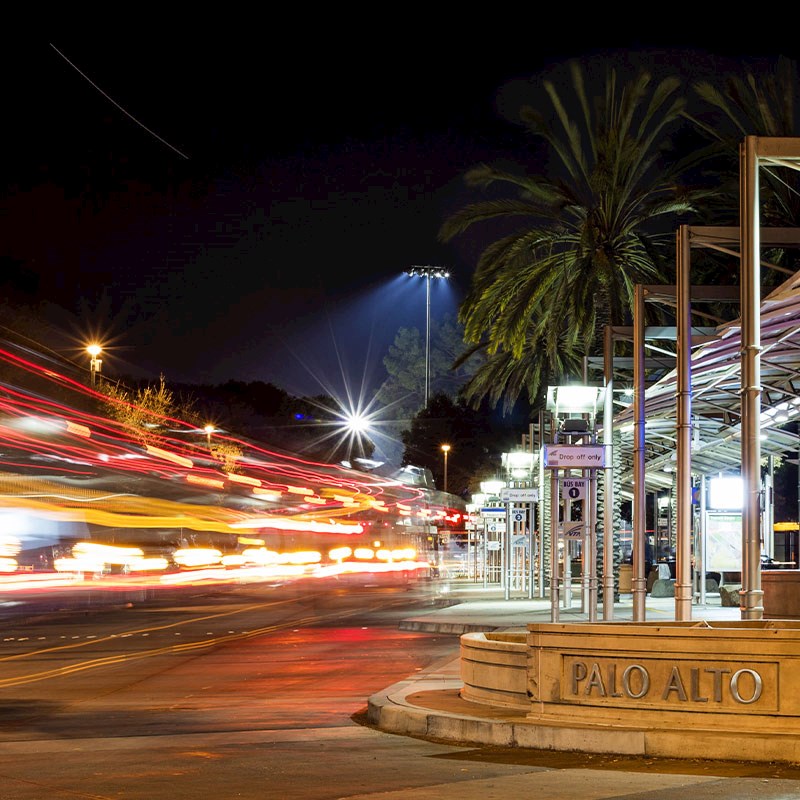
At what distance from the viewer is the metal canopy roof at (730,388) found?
1747 centimetres

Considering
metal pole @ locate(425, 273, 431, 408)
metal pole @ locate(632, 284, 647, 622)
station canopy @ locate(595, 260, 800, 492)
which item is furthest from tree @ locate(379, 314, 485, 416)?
metal pole @ locate(632, 284, 647, 622)

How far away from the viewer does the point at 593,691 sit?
34.4ft

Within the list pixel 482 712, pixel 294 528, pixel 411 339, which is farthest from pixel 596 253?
pixel 411 339

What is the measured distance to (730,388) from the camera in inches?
982

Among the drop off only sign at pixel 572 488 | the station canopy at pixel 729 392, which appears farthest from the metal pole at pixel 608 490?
the station canopy at pixel 729 392

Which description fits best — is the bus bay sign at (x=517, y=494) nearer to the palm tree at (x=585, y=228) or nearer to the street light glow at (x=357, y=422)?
the palm tree at (x=585, y=228)

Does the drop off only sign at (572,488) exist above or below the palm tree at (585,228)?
below

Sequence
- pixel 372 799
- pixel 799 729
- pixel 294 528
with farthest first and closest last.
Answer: pixel 294 528 → pixel 799 729 → pixel 372 799

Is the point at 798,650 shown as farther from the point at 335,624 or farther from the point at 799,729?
the point at 335,624

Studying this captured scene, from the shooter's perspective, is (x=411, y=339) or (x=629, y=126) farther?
(x=411, y=339)

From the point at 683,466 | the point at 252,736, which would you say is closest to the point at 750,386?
the point at 683,466

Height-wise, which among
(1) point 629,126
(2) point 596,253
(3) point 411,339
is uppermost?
(3) point 411,339

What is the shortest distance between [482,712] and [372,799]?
3.44 meters

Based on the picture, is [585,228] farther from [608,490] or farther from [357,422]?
[357,422]
